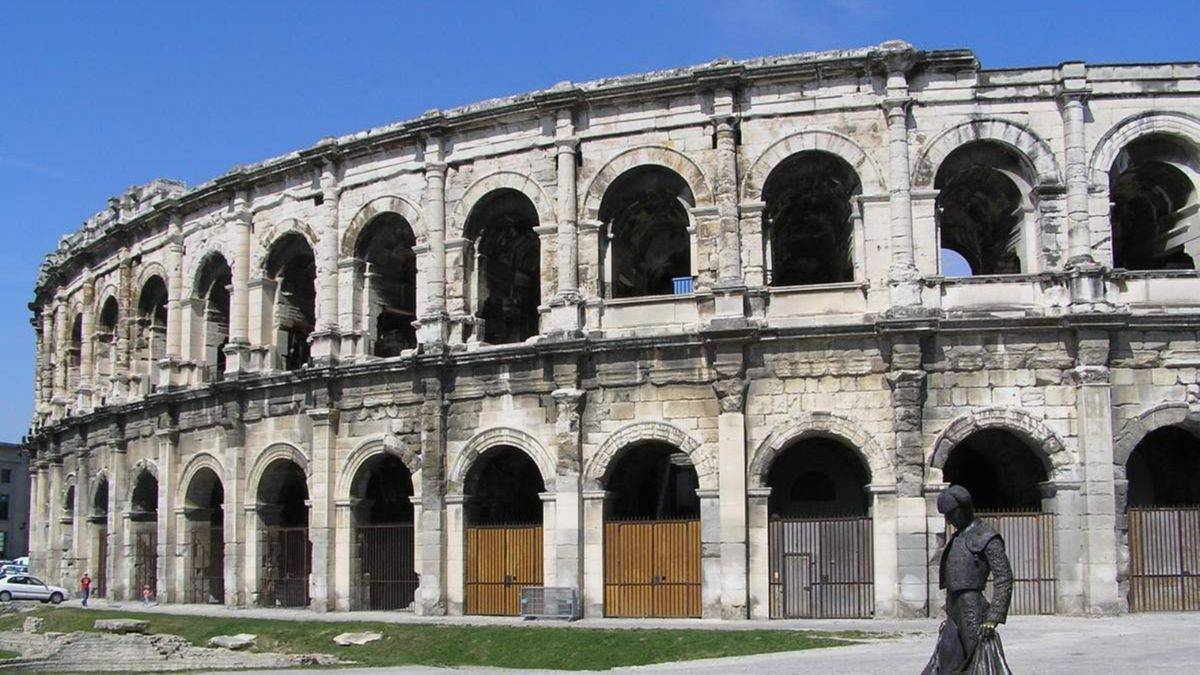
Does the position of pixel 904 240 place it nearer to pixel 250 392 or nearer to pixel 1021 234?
pixel 1021 234

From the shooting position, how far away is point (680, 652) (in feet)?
55.8

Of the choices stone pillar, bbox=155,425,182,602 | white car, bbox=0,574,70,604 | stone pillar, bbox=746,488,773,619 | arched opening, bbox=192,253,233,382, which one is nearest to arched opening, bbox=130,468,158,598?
stone pillar, bbox=155,425,182,602

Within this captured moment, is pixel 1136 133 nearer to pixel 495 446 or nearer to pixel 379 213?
pixel 495 446

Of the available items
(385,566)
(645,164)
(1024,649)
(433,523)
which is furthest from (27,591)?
(1024,649)

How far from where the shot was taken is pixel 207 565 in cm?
2853

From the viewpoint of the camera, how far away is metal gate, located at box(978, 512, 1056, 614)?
2022cm

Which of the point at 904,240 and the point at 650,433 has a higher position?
the point at 904,240

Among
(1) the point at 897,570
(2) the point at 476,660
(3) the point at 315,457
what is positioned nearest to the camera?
(2) the point at 476,660

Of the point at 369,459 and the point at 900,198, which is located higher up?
the point at 900,198

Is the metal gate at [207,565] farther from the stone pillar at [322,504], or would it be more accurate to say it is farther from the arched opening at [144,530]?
the stone pillar at [322,504]

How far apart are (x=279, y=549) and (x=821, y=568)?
37.5ft

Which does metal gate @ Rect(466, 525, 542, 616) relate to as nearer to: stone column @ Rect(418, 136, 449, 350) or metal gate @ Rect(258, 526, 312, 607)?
stone column @ Rect(418, 136, 449, 350)

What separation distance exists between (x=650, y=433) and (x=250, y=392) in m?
9.28

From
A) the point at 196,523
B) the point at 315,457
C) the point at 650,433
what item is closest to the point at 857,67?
the point at 650,433
